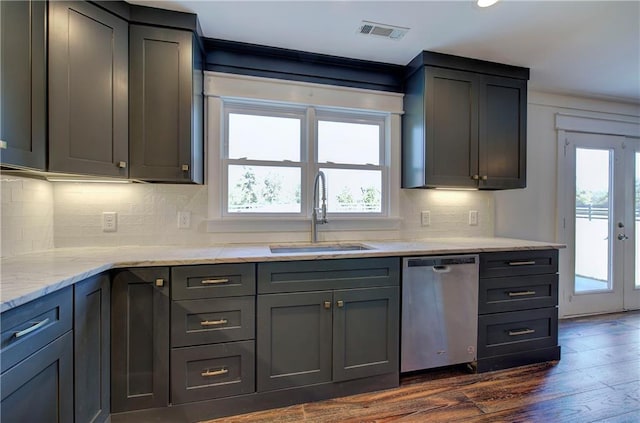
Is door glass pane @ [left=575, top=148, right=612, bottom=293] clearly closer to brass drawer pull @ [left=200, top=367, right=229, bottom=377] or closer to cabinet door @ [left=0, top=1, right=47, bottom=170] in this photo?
brass drawer pull @ [left=200, top=367, right=229, bottom=377]

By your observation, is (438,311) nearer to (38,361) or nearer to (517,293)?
(517,293)

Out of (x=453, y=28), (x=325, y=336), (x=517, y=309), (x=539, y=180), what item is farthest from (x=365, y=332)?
(x=539, y=180)

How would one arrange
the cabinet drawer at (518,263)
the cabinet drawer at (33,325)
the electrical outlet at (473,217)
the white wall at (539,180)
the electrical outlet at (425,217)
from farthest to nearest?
the white wall at (539,180)
the electrical outlet at (473,217)
the electrical outlet at (425,217)
the cabinet drawer at (518,263)
the cabinet drawer at (33,325)

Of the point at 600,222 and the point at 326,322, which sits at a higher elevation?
the point at 600,222

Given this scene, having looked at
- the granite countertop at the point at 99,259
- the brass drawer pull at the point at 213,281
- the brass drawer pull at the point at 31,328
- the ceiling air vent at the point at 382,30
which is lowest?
the brass drawer pull at the point at 31,328

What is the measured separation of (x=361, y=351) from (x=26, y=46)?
242 centimetres

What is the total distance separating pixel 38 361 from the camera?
3.51ft

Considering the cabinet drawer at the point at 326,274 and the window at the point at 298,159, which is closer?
the cabinet drawer at the point at 326,274

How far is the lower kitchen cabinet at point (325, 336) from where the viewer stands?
177 centimetres

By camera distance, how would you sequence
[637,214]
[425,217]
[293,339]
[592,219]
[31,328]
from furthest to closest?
[637,214] < [592,219] < [425,217] < [293,339] < [31,328]

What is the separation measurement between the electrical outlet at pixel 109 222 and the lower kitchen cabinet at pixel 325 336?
4.04ft

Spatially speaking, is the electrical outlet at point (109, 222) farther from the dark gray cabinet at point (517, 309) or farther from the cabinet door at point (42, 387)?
the dark gray cabinet at point (517, 309)

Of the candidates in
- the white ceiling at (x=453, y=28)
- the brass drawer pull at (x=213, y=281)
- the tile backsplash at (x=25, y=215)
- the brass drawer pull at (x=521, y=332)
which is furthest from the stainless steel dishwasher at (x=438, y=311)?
the tile backsplash at (x=25, y=215)

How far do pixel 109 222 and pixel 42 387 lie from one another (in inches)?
48.5
